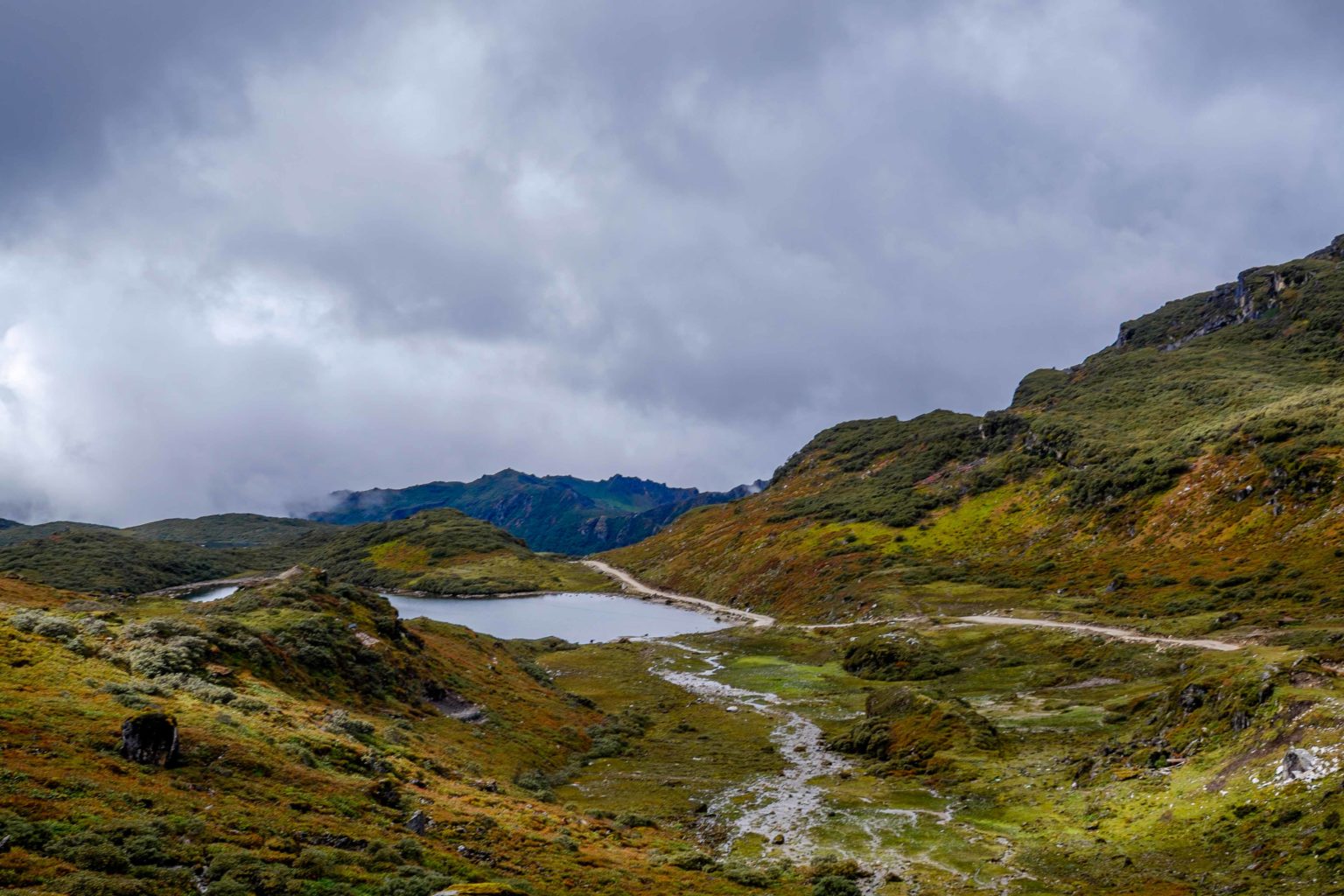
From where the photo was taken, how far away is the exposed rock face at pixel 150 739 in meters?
26.0

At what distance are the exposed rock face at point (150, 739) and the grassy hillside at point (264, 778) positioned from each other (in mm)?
351

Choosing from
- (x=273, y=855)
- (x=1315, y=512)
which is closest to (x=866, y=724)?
(x=273, y=855)

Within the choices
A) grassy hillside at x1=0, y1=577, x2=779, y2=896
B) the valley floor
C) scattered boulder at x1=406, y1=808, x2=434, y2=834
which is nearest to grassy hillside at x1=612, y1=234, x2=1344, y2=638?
the valley floor

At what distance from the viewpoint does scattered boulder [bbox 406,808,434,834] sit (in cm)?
2936

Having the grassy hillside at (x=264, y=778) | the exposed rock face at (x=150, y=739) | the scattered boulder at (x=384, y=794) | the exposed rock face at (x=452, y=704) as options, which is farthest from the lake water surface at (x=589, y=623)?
the exposed rock face at (x=150, y=739)

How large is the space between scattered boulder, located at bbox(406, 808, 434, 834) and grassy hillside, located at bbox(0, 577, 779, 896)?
0.55ft

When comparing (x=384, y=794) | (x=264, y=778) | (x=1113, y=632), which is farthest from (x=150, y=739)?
(x=1113, y=632)

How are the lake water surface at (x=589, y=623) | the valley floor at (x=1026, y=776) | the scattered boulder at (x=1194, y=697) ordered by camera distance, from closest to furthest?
1. the valley floor at (x=1026, y=776)
2. the scattered boulder at (x=1194, y=697)
3. the lake water surface at (x=589, y=623)

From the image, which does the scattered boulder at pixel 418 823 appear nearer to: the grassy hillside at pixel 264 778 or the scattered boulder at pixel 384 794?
the grassy hillside at pixel 264 778

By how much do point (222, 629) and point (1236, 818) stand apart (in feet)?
183

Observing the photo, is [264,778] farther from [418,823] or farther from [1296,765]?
[1296,765]

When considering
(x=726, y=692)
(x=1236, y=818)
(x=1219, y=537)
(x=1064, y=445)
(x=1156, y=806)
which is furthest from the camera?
(x=1064, y=445)

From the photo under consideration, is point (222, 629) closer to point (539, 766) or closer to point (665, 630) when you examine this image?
point (539, 766)

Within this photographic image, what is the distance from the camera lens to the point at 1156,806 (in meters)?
36.4
